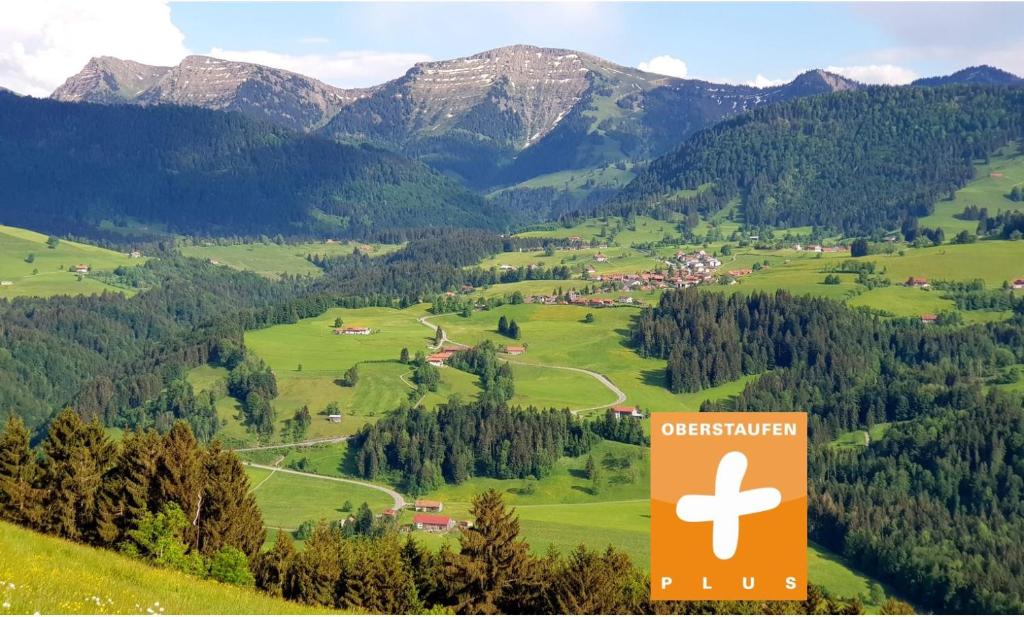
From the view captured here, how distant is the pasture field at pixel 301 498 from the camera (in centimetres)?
15375

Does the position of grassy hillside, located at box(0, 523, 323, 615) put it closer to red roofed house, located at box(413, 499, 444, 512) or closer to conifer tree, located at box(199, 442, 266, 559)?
conifer tree, located at box(199, 442, 266, 559)

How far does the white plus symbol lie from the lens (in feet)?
128

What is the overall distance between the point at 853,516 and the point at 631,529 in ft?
104

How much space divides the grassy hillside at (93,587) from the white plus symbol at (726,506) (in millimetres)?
20249

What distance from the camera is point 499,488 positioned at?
173 meters

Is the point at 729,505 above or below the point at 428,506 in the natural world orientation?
above

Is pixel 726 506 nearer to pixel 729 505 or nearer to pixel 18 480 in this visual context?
pixel 729 505

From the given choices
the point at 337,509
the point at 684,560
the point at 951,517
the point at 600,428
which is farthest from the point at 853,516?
the point at 684,560

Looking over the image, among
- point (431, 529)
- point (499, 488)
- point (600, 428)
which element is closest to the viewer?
point (431, 529)

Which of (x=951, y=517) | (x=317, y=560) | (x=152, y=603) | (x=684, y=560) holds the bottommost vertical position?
(x=951, y=517)

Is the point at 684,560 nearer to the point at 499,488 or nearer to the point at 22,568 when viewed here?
the point at 22,568

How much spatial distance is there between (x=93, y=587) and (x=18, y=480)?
3270 cm

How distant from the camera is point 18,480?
73.4 m

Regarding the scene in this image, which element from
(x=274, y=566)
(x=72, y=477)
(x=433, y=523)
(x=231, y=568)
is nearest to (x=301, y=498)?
(x=433, y=523)
